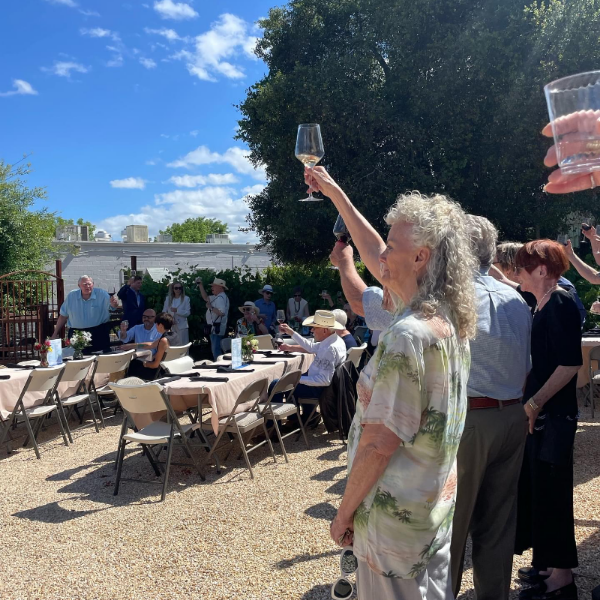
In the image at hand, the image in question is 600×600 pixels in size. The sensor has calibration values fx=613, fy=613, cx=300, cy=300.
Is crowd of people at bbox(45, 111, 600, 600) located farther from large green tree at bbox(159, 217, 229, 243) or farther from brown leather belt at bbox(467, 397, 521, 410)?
large green tree at bbox(159, 217, 229, 243)

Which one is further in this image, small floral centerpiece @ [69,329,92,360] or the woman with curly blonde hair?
small floral centerpiece @ [69,329,92,360]

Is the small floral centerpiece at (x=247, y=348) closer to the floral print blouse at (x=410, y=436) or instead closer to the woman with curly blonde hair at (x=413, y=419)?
the woman with curly blonde hair at (x=413, y=419)

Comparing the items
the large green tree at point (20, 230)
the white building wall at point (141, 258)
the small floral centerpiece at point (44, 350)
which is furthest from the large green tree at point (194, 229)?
the small floral centerpiece at point (44, 350)

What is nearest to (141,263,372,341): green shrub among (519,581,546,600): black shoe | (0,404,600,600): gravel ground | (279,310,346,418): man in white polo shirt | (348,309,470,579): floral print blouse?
(279,310,346,418): man in white polo shirt

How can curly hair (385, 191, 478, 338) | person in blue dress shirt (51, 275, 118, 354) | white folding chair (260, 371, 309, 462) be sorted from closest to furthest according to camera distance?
curly hair (385, 191, 478, 338) → white folding chair (260, 371, 309, 462) → person in blue dress shirt (51, 275, 118, 354)

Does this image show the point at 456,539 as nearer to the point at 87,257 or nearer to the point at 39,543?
the point at 39,543

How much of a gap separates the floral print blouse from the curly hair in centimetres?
6

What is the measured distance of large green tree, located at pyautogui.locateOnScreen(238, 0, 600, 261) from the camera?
12.2m

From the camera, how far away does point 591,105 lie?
1.48 m

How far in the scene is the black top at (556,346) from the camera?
2939mm

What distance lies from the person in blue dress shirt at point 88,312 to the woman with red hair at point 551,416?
310 inches

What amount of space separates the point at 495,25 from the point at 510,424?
41.8ft

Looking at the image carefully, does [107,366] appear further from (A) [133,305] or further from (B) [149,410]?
(A) [133,305]

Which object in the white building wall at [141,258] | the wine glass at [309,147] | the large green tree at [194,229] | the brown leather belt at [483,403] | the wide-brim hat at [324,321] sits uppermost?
the large green tree at [194,229]
